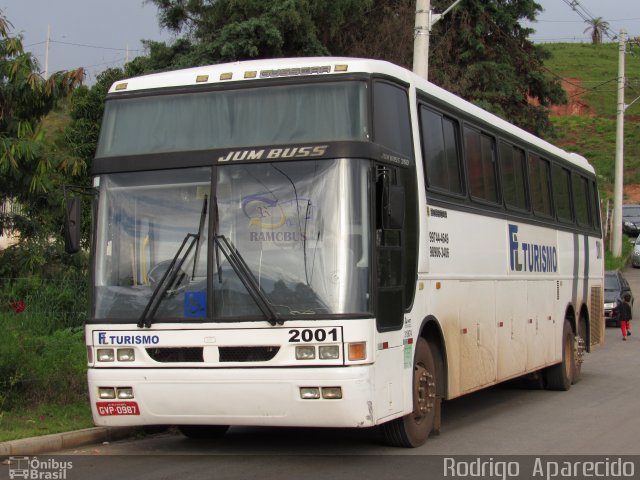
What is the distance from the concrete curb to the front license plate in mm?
994

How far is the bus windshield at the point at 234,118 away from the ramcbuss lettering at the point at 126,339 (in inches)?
68.1

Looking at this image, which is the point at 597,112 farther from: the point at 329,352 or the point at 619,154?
the point at 329,352

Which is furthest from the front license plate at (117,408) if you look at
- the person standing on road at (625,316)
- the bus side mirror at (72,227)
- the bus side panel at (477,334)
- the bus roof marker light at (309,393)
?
the person standing on road at (625,316)

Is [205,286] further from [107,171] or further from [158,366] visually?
[107,171]

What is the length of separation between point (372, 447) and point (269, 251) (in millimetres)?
2528

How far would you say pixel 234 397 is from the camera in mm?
8625

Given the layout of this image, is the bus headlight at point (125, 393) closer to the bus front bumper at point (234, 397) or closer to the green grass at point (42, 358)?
the bus front bumper at point (234, 397)

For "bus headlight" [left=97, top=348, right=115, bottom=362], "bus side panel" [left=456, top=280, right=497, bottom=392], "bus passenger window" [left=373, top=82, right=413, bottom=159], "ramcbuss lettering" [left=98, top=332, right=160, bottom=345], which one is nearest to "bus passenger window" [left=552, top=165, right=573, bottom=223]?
"bus side panel" [left=456, top=280, right=497, bottom=392]

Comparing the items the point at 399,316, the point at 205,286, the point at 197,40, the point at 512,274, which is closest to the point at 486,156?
the point at 512,274

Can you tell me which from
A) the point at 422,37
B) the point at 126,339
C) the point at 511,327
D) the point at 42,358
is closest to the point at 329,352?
the point at 126,339

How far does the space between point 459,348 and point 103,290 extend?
161 inches

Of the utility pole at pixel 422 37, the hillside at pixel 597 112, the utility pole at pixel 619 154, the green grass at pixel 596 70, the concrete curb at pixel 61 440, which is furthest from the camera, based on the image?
the green grass at pixel 596 70

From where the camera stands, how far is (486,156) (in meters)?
12.5

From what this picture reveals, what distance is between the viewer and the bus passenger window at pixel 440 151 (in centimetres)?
1034
